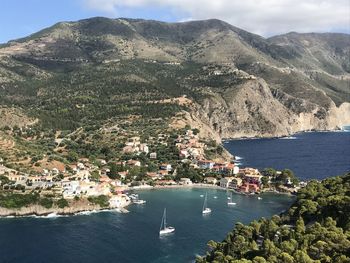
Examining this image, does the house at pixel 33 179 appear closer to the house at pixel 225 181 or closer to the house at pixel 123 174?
the house at pixel 123 174

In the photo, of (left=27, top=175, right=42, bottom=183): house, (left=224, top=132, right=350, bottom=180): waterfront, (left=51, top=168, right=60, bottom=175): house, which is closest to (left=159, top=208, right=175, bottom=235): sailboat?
(left=27, top=175, right=42, bottom=183): house

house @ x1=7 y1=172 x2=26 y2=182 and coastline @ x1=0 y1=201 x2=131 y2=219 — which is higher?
house @ x1=7 y1=172 x2=26 y2=182

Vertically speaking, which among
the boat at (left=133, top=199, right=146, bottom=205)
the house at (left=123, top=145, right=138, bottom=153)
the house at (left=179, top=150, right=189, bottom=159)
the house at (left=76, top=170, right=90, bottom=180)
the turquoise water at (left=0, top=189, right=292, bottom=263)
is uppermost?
the house at (left=123, top=145, right=138, bottom=153)

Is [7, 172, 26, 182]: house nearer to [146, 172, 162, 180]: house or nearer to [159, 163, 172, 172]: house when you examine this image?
[146, 172, 162, 180]: house

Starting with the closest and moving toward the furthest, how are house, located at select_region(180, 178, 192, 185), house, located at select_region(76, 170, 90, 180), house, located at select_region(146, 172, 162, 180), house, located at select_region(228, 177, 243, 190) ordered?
house, located at select_region(76, 170, 90, 180), house, located at select_region(228, 177, 243, 190), house, located at select_region(180, 178, 192, 185), house, located at select_region(146, 172, 162, 180)

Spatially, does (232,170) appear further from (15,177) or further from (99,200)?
(15,177)

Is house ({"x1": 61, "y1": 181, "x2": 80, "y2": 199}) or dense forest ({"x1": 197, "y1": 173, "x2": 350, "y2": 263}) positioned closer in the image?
dense forest ({"x1": 197, "y1": 173, "x2": 350, "y2": 263})

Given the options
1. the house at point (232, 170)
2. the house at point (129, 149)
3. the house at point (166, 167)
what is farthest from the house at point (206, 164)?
the house at point (129, 149)

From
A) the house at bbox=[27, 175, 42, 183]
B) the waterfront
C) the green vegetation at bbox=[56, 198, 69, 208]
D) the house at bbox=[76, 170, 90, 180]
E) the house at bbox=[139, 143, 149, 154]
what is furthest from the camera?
the house at bbox=[139, 143, 149, 154]
